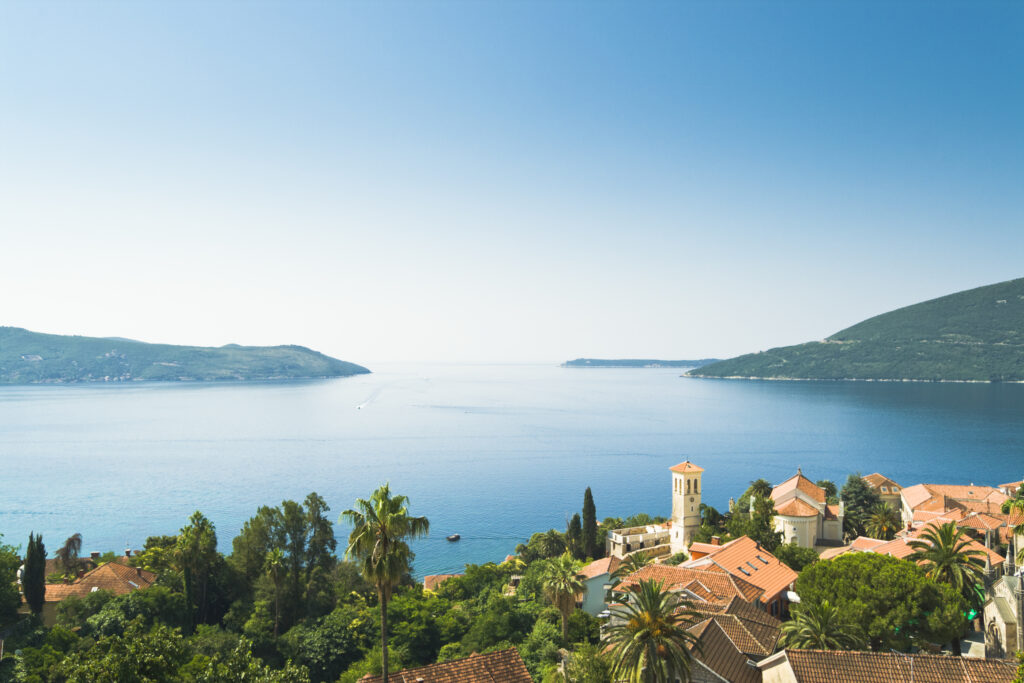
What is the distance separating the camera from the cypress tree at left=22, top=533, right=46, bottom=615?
37.1m

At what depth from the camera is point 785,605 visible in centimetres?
3556

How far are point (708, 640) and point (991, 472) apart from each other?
10118cm

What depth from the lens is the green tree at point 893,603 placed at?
26.4m

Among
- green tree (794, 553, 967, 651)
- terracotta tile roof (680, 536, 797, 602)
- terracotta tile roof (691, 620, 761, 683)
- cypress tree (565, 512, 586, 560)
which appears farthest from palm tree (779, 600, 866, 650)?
cypress tree (565, 512, 586, 560)

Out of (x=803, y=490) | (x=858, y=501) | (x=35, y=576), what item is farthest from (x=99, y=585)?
(x=858, y=501)

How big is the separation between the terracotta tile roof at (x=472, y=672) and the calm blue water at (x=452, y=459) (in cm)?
4560

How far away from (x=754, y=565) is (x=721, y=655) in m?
17.3

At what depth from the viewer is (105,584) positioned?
42469 millimetres

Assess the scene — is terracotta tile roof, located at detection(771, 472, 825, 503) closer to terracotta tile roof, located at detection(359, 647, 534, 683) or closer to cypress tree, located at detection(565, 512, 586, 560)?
cypress tree, located at detection(565, 512, 586, 560)

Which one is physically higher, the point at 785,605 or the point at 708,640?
the point at 708,640

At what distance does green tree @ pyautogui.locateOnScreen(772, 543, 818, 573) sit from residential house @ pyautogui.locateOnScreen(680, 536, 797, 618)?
1472 millimetres

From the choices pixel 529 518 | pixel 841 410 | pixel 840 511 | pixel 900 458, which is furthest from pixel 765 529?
pixel 841 410

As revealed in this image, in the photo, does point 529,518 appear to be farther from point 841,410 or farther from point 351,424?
point 841,410

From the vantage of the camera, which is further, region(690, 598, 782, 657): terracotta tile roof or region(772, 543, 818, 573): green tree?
region(772, 543, 818, 573): green tree
